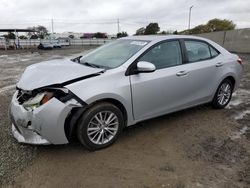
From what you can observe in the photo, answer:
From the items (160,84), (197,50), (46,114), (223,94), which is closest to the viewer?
(46,114)

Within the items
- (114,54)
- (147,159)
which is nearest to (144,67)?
(114,54)

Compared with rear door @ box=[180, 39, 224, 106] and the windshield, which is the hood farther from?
rear door @ box=[180, 39, 224, 106]

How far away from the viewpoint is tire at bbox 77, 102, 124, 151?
143 inches

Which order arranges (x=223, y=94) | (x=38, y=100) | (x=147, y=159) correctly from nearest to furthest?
(x=38, y=100), (x=147, y=159), (x=223, y=94)

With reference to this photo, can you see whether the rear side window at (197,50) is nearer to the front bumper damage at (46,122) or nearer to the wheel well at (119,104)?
the wheel well at (119,104)

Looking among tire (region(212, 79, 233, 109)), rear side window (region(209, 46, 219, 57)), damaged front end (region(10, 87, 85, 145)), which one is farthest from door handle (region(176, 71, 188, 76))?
damaged front end (region(10, 87, 85, 145))

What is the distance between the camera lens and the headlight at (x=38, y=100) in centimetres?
348

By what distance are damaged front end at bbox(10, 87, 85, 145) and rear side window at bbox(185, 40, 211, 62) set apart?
2.30m

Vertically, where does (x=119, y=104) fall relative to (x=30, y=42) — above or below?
below

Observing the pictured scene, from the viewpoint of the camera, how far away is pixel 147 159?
366 cm

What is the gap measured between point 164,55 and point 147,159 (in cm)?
175

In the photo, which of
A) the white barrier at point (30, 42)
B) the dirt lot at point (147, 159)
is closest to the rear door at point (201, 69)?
the dirt lot at point (147, 159)

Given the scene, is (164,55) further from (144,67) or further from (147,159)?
(147,159)

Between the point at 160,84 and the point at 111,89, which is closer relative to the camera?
the point at 111,89
